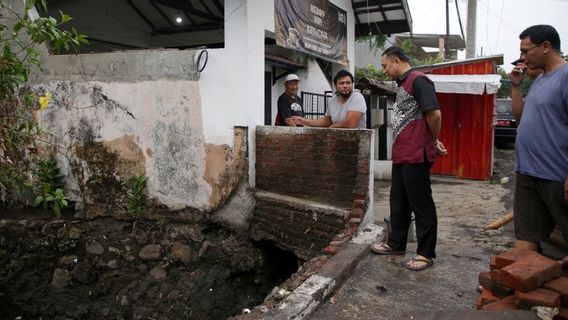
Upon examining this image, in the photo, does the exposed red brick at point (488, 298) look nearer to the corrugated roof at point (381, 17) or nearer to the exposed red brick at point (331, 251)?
the exposed red brick at point (331, 251)

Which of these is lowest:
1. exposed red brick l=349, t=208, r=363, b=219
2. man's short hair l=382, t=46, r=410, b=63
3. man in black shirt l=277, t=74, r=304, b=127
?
exposed red brick l=349, t=208, r=363, b=219

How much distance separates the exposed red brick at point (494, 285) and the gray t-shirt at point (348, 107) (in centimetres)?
283

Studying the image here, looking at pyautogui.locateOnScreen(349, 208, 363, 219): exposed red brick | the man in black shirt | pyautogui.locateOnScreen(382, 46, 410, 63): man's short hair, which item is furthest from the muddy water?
pyautogui.locateOnScreen(382, 46, 410, 63): man's short hair


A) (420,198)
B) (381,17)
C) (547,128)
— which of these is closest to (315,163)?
(420,198)

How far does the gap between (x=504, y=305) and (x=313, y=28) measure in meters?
5.66

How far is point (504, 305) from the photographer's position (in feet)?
7.98

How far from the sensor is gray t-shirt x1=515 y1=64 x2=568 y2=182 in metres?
2.74

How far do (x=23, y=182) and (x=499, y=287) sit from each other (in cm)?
333

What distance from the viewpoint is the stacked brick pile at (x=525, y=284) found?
2.32m

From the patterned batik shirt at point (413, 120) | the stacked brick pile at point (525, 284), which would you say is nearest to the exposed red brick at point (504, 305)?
the stacked brick pile at point (525, 284)

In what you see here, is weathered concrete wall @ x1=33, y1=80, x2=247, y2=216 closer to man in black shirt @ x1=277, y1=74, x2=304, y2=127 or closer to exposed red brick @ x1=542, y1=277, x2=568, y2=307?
man in black shirt @ x1=277, y1=74, x2=304, y2=127

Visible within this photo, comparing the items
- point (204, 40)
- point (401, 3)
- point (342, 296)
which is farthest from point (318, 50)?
point (342, 296)

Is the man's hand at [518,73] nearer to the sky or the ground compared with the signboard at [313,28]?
nearer to the ground

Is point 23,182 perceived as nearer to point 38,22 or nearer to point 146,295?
point 38,22
